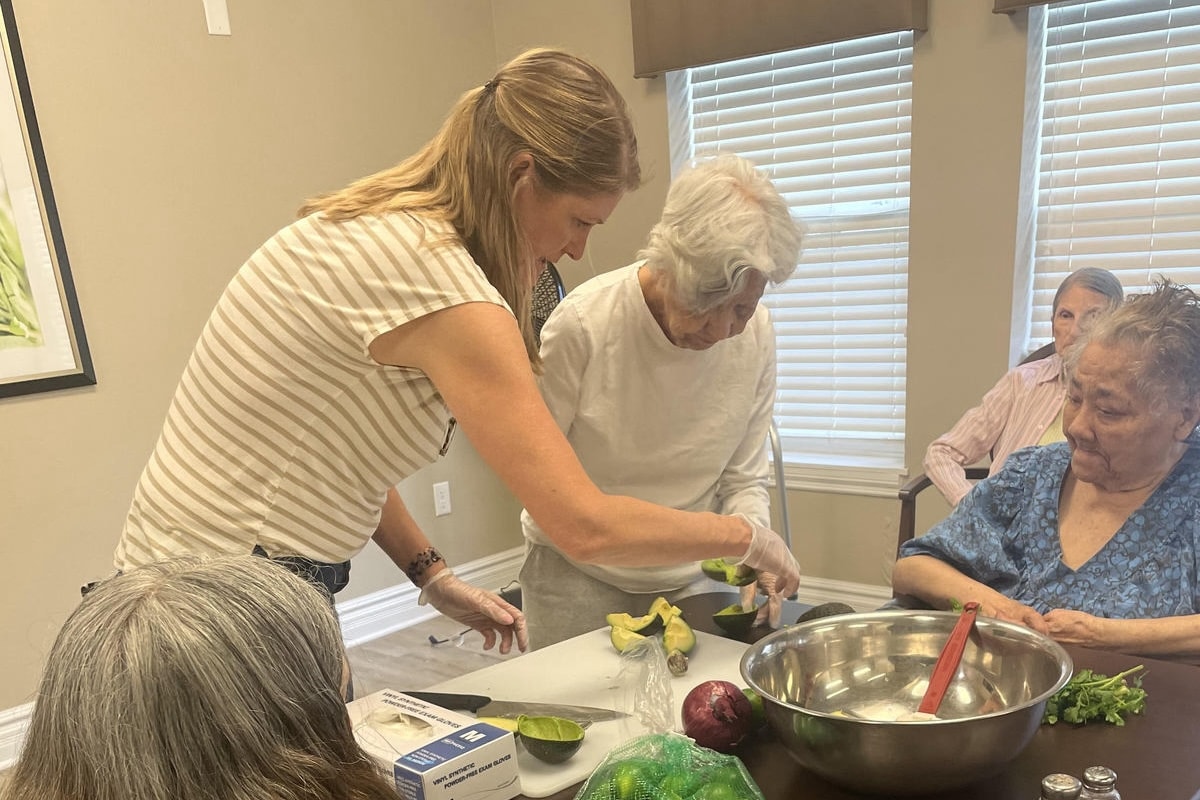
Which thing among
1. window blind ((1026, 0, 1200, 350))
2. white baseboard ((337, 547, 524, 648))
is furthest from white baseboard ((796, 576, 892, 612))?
white baseboard ((337, 547, 524, 648))

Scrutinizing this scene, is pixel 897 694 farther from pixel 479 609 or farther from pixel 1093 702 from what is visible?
pixel 479 609

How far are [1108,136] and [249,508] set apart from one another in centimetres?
267

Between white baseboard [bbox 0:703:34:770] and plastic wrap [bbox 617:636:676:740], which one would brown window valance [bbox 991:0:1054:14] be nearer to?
plastic wrap [bbox 617:636:676:740]

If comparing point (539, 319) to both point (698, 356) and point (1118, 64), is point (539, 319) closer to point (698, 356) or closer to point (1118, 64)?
point (698, 356)

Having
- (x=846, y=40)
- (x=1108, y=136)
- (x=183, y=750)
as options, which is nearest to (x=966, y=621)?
(x=183, y=750)

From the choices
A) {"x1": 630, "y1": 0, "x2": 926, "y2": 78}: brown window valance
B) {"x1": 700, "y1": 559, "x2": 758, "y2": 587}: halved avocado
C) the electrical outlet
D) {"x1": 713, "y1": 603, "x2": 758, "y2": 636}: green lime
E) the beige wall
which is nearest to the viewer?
{"x1": 713, "y1": 603, "x2": 758, "y2": 636}: green lime

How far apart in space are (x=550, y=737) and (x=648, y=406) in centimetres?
79

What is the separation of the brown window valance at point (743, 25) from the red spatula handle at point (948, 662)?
222 cm

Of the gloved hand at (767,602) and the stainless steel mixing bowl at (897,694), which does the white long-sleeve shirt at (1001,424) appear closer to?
the gloved hand at (767,602)

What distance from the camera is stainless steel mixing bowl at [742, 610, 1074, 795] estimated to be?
875 mm

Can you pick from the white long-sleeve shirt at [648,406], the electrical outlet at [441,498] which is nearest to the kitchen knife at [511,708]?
the white long-sleeve shirt at [648,406]

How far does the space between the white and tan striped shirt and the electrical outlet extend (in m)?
2.45

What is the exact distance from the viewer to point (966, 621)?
1.15 m

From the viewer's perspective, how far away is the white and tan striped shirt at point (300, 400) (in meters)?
1.13
